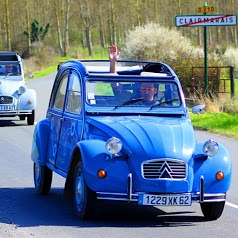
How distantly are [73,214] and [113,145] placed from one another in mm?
1270

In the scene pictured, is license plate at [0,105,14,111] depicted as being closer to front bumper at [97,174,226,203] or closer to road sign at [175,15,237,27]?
road sign at [175,15,237,27]

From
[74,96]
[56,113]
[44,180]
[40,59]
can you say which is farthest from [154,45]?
[74,96]

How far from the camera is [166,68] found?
1111 cm

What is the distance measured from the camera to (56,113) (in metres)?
11.3

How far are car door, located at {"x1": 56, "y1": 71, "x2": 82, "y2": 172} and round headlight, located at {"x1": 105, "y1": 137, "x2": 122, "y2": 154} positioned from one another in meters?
0.99

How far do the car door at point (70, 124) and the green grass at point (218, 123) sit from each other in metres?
9.49

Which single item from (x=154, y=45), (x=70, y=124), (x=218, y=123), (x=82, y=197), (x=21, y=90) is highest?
(x=154, y=45)

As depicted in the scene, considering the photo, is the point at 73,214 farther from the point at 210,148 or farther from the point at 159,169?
the point at 210,148

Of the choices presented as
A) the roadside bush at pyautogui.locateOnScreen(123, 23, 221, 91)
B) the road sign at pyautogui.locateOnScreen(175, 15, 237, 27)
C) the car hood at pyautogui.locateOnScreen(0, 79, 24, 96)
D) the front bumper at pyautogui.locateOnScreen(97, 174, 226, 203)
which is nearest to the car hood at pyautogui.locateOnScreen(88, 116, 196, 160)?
the front bumper at pyautogui.locateOnScreen(97, 174, 226, 203)

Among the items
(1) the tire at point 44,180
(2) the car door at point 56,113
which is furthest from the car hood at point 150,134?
(1) the tire at point 44,180

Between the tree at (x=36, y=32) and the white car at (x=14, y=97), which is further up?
the tree at (x=36, y=32)

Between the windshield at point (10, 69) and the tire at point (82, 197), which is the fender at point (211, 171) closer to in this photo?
the tire at point (82, 197)

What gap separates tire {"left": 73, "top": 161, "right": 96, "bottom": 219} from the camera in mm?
9023

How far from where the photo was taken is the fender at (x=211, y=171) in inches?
357
